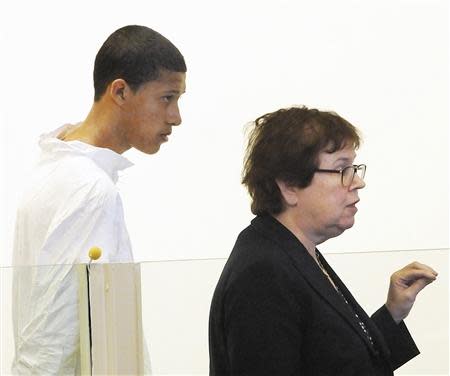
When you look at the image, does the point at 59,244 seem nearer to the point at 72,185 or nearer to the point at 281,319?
the point at 72,185

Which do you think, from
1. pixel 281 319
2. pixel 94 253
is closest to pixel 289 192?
pixel 281 319

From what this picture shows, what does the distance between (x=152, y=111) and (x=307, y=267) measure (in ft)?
1.95

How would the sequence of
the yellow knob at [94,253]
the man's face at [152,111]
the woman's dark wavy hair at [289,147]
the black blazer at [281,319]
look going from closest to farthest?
the black blazer at [281,319]
the woman's dark wavy hair at [289,147]
the yellow knob at [94,253]
the man's face at [152,111]

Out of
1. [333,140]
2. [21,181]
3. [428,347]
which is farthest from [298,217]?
[21,181]

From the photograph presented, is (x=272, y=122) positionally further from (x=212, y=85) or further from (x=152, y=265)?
(x=212, y=85)

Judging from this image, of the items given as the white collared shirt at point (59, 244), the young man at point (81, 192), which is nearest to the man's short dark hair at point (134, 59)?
the young man at point (81, 192)

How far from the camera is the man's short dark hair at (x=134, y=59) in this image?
88.1 inches

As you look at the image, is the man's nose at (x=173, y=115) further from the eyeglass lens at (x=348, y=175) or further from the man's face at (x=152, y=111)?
the eyeglass lens at (x=348, y=175)

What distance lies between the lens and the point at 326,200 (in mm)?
1797

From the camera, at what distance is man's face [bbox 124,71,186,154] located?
87.6 inches

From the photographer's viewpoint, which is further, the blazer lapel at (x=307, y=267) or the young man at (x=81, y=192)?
the young man at (x=81, y=192)

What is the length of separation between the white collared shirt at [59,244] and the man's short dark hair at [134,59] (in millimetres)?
170

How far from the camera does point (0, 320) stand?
210 centimetres

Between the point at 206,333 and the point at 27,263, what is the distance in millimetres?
339
